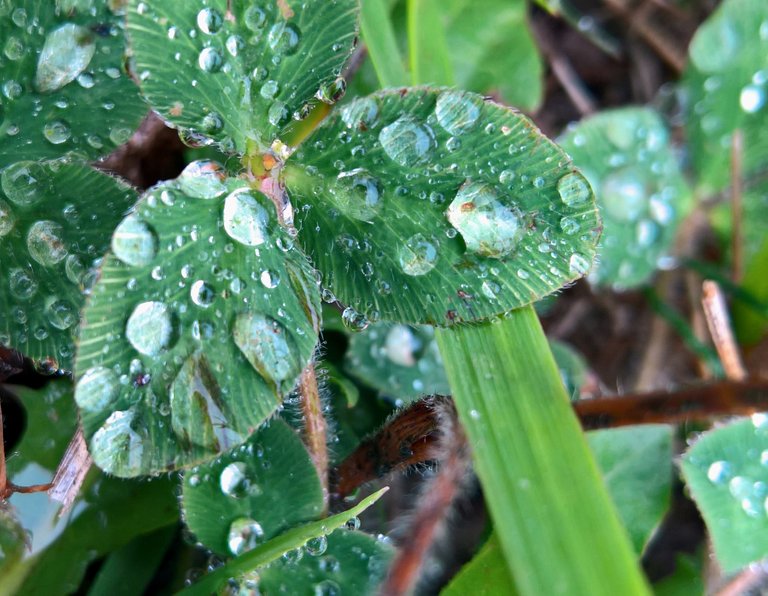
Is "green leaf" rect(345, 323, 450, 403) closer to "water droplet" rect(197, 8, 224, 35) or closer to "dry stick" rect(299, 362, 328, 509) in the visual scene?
"dry stick" rect(299, 362, 328, 509)

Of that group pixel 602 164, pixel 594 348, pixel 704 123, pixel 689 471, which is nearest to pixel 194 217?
pixel 689 471

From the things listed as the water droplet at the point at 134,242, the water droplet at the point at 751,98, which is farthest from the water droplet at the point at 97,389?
the water droplet at the point at 751,98

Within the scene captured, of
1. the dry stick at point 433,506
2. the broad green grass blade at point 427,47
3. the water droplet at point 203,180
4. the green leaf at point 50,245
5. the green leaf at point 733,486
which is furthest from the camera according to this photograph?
the broad green grass blade at point 427,47

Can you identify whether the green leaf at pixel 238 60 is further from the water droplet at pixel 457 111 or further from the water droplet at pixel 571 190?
the water droplet at pixel 571 190

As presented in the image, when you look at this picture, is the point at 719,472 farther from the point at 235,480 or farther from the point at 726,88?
the point at 726,88

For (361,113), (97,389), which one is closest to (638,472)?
(361,113)

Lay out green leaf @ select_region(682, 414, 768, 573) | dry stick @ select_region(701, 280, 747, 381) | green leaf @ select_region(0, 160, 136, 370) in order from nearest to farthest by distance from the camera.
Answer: green leaf @ select_region(0, 160, 136, 370), green leaf @ select_region(682, 414, 768, 573), dry stick @ select_region(701, 280, 747, 381)

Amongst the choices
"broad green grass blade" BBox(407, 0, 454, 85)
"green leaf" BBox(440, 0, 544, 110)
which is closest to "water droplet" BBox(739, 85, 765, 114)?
"green leaf" BBox(440, 0, 544, 110)
